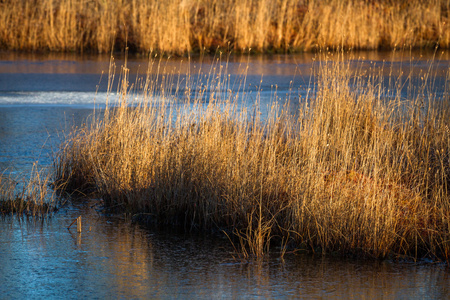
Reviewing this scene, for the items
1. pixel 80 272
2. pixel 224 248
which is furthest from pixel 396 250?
pixel 80 272

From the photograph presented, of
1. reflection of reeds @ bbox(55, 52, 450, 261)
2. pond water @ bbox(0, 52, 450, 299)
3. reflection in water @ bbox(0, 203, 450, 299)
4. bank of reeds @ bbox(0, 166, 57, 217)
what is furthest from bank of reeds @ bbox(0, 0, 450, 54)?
reflection in water @ bbox(0, 203, 450, 299)

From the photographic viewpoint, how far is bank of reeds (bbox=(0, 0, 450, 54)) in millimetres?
19047

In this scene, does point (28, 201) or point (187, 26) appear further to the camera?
point (187, 26)

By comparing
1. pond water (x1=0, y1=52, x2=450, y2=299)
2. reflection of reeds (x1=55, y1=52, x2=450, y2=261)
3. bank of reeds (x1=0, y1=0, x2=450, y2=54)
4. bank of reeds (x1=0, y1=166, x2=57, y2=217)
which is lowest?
pond water (x1=0, y1=52, x2=450, y2=299)

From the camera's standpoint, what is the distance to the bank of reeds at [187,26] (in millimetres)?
19047

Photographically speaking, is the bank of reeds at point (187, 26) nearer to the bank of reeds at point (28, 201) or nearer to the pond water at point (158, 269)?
the bank of reeds at point (28, 201)

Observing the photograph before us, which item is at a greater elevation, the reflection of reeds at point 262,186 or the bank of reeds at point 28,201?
the reflection of reeds at point 262,186

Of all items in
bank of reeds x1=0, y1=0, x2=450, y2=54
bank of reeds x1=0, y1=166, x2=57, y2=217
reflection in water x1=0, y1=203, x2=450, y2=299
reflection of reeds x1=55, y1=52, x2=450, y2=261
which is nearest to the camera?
reflection in water x1=0, y1=203, x2=450, y2=299

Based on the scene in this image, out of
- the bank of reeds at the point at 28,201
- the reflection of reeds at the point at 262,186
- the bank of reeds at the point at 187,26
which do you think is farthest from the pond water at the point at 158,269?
the bank of reeds at the point at 187,26

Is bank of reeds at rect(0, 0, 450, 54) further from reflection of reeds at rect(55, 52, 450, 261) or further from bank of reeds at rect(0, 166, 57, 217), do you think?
bank of reeds at rect(0, 166, 57, 217)

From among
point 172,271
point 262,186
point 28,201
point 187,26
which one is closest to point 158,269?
point 172,271

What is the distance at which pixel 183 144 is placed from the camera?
20.2 feet

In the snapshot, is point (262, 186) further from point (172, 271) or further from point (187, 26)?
point (187, 26)

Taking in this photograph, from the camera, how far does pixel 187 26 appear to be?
62.5 ft
